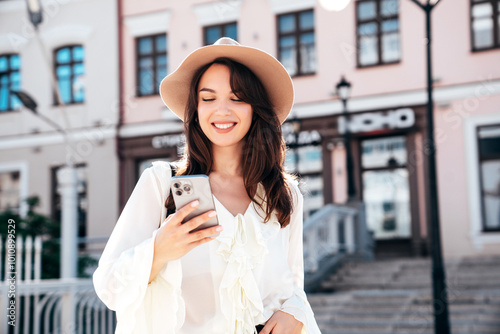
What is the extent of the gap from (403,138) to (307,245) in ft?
16.0

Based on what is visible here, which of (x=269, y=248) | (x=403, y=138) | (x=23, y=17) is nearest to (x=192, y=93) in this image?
(x=269, y=248)

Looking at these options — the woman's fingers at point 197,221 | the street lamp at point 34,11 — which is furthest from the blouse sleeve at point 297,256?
the street lamp at point 34,11

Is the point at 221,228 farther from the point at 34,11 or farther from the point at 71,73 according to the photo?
the point at 71,73

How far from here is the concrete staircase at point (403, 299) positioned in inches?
323

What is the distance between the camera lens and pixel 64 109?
656 inches

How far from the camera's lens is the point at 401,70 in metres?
14.5

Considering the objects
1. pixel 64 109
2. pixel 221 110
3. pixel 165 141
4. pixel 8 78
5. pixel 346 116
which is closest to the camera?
pixel 221 110

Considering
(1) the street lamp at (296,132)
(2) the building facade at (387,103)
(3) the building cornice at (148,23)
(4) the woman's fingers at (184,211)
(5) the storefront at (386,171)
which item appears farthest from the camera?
(3) the building cornice at (148,23)

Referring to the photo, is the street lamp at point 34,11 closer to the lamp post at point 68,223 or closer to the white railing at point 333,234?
the lamp post at point 68,223

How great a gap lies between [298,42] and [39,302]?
10.2m

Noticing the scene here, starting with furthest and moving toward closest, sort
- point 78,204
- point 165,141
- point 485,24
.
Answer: point 78,204, point 165,141, point 485,24

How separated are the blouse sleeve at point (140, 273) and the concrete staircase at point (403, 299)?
6.72 metres

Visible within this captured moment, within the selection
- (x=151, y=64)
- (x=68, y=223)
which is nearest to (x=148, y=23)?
(x=151, y=64)

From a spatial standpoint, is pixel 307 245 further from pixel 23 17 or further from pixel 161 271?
pixel 23 17
